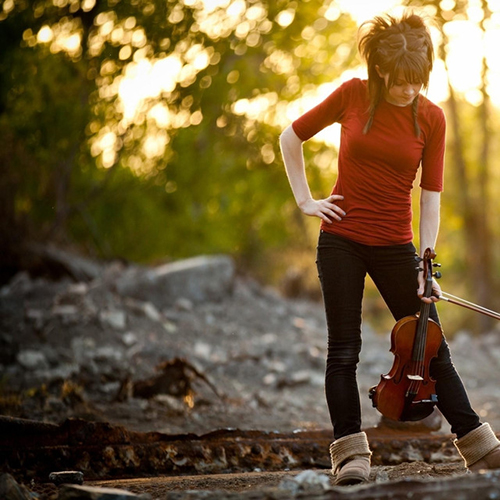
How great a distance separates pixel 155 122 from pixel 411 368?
798 centimetres

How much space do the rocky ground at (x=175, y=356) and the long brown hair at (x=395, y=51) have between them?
2.85m

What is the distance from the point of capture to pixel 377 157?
3.47 meters

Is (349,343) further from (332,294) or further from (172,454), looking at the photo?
(172,454)

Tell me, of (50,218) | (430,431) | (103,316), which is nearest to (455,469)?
Answer: (430,431)

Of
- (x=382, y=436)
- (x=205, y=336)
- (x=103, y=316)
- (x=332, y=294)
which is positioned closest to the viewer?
(x=332, y=294)

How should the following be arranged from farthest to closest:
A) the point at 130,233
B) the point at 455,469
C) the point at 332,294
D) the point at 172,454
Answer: the point at 130,233 < the point at 172,454 < the point at 455,469 < the point at 332,294

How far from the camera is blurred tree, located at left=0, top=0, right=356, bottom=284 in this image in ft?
32.7

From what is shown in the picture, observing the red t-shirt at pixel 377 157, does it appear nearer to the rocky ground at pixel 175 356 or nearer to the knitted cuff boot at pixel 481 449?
the knitted cuff boot at pixel 481 449

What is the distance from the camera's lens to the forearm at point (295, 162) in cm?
366

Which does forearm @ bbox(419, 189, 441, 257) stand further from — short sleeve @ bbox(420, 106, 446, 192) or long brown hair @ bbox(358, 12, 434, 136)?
long brown hair @ bbox(358, 12, 434, 136)

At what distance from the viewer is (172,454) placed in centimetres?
424

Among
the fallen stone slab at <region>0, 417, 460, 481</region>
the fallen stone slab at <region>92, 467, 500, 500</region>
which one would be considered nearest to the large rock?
the fallen stone slab at <region>0, 417, 460, 481</region>

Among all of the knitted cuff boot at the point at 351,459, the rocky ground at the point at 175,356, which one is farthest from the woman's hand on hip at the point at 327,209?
the rocky ground at the point at 175,356

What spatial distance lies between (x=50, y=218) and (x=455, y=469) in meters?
7.96
